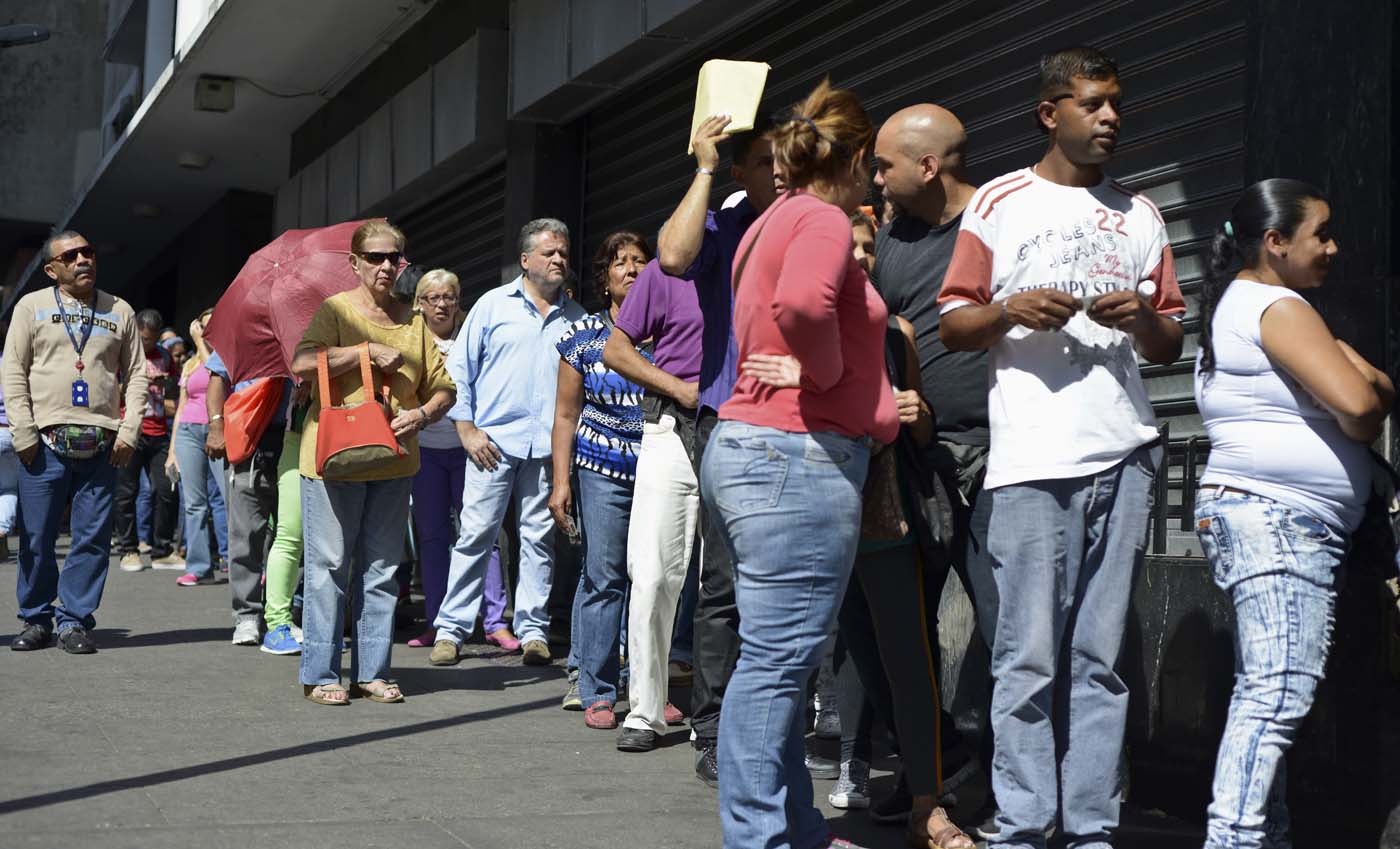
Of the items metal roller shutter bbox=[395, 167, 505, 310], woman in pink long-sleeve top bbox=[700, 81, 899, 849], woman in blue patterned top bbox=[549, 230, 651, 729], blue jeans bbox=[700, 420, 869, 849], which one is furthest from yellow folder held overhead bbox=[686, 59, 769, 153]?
metal roller shutter bbox=[395, 167, 505, 310]

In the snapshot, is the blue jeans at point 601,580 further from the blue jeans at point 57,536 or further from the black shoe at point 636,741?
the blue jeans at point 57,536

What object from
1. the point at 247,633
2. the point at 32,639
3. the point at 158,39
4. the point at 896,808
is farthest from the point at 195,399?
the point at 896,808

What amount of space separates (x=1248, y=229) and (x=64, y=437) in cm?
608

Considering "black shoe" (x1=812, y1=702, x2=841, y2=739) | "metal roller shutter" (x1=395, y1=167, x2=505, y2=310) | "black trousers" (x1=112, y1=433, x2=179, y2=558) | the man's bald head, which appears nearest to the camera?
the man's bald head

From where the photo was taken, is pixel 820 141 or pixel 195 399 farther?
pixel 195 399

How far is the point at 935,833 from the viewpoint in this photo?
461 cm

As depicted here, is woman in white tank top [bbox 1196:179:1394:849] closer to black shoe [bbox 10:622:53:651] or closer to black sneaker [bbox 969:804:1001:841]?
black sneaker [bbox 969:804:1001:841]

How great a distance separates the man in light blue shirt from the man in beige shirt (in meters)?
1.73

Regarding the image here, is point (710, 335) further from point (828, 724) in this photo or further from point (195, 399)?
point (195, 399)

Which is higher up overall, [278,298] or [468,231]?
[468,231]

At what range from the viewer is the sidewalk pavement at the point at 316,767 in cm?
468

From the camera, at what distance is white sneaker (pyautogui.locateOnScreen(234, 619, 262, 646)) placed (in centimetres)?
898

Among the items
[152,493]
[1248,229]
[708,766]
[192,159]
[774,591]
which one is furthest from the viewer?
[192,159]

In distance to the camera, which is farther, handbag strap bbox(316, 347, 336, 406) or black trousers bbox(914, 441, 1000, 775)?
handbag strap bbox(316, 347, 336, 406)
